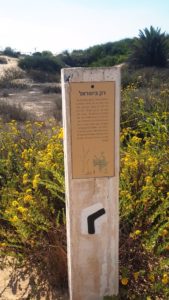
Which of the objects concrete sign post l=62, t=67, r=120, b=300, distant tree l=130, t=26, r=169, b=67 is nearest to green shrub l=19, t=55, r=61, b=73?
distant tree l=130, t=26, r=169, b=67

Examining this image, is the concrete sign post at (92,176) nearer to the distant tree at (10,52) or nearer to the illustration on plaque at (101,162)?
the illustration on plaque at (101,162)

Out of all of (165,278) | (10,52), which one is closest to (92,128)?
(165,278)

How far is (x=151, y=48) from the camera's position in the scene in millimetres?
17828

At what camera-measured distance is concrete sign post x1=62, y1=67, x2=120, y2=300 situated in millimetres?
2178

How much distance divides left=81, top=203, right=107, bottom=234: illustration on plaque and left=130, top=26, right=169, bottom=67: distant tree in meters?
16.3

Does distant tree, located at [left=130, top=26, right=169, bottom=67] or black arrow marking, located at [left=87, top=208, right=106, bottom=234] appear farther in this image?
distant tree, located at [left=130, top=26, right=169, bottom=67]

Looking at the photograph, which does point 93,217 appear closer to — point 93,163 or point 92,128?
point 93,163

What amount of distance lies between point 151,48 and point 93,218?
16.4 meters

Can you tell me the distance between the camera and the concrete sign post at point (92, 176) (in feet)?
7.14

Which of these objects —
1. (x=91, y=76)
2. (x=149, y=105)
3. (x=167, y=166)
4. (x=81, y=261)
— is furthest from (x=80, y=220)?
(x=149, y=105)

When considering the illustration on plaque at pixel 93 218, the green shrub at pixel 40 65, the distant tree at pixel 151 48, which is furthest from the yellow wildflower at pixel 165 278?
the green shrub at pixel 40 65

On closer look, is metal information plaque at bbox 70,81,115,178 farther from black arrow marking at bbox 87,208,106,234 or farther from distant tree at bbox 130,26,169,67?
distant tree at bbox 130,26,169,67

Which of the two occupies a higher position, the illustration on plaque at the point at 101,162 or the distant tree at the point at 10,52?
the distant tree at the point at 10,52

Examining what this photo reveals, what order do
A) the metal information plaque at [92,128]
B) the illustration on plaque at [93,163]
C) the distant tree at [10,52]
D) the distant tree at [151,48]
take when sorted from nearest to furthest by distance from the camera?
the metal information plaque at [92,128] < the illustration on plaque at [93,163] < the distant tree at [151,48] < the distant tree at [10,52]
